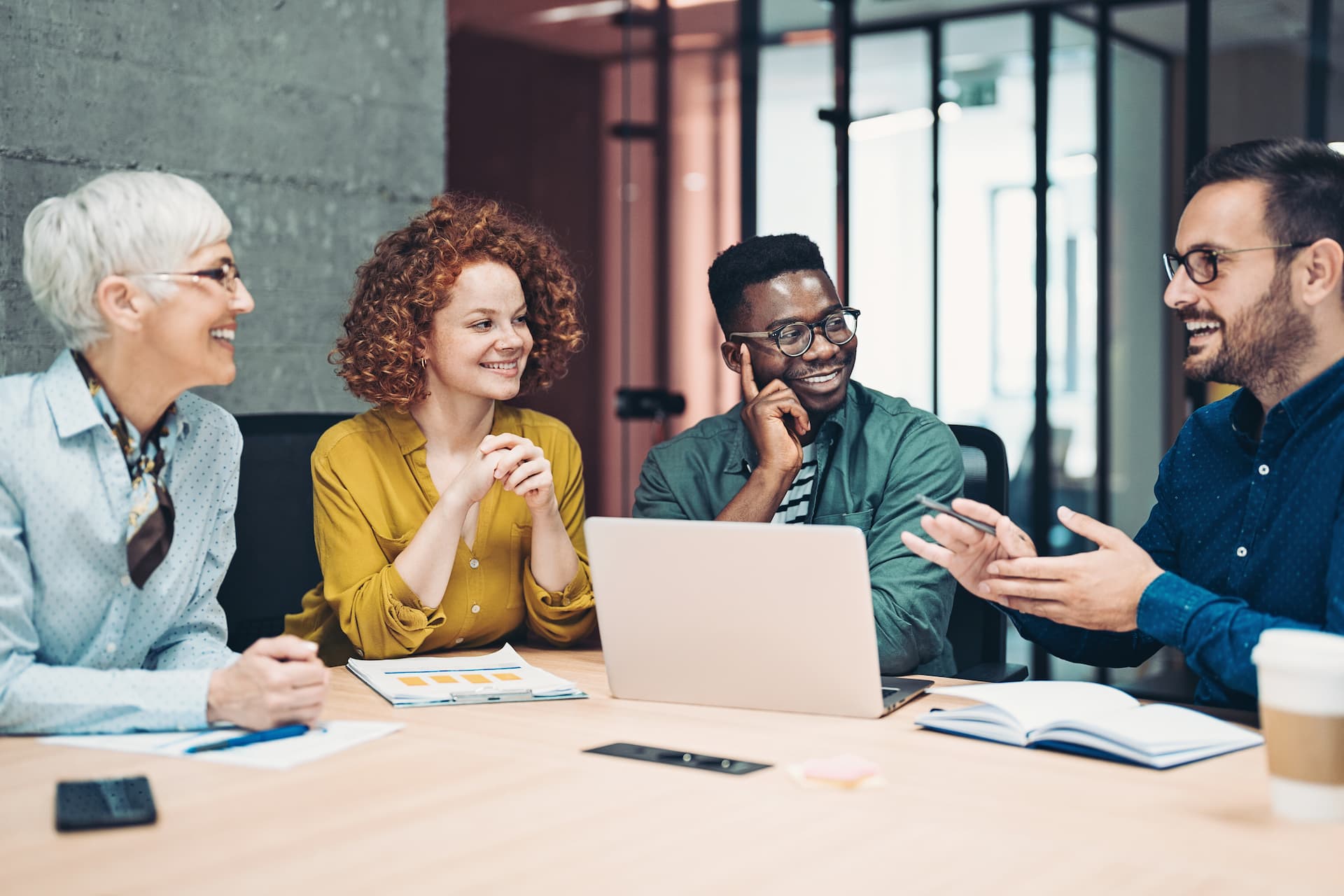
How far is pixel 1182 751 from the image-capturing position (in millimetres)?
1439

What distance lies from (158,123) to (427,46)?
0.80 m

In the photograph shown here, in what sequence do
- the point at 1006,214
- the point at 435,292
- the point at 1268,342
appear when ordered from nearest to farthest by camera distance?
the point at 1268,342
the point at 435,292
the point at 1006,214

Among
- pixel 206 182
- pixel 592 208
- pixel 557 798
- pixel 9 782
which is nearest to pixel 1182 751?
pixel 557 798

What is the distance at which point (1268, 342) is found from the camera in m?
1.77

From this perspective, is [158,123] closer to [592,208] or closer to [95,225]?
[95,225]

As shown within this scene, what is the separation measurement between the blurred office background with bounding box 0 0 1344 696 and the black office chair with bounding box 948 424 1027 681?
57.9 inches

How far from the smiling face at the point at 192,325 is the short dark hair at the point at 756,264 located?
3.15ft

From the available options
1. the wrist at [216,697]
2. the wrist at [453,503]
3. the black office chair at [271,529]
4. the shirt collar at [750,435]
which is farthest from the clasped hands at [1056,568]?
the black office chair at [271,529]

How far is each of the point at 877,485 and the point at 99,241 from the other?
1.26 metres

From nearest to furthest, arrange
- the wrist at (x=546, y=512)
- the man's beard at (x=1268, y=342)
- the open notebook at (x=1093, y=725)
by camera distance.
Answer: the open notebook at (x=1093, y=725)
the man's beard at (x=1268, y=342)
the wrist at (x=546, y=512)

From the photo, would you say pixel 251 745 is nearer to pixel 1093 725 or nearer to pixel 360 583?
pixel 360 583

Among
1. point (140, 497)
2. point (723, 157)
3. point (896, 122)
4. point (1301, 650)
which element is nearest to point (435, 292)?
point (140, 497)

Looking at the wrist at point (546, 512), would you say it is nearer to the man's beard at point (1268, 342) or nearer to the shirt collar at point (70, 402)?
the shirt collar at point (70, 402)

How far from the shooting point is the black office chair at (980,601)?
228cm
